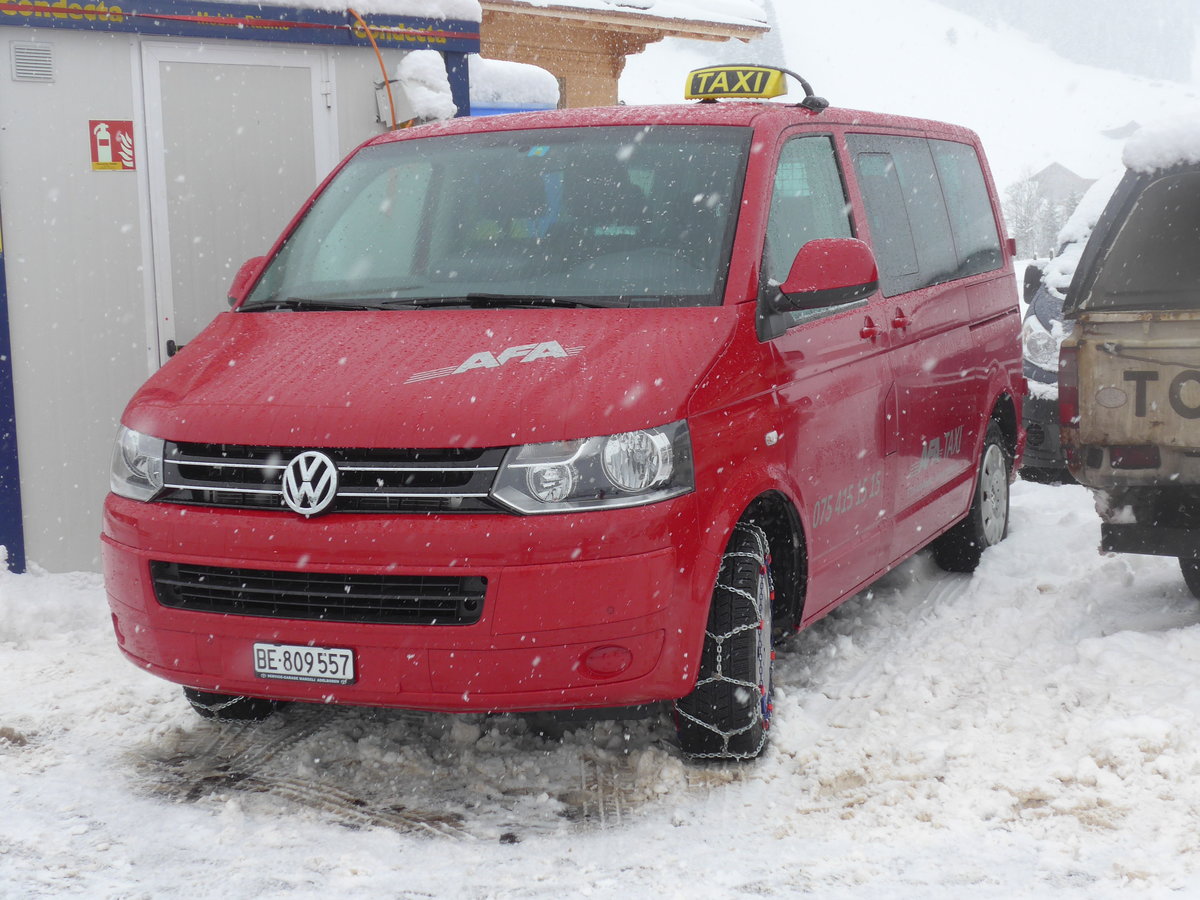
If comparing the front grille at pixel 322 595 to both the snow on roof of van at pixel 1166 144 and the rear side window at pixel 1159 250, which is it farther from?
the snow on roof of van at pixel 1166 144

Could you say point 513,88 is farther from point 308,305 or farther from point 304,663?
point 304,663

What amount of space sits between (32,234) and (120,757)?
10.1 ft

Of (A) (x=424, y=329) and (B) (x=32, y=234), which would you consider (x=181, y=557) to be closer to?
(A) (x=424, y=329)

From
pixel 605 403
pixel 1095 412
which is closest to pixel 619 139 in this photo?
pixel 605 403

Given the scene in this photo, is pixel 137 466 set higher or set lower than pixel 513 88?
lower

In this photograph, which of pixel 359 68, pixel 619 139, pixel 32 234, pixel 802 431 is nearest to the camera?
pixel 802 431

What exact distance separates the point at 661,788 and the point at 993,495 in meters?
3.42

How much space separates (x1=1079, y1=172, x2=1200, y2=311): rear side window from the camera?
217 inches

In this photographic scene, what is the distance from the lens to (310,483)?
3.67 metres

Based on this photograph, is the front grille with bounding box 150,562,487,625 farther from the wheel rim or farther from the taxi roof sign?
the wheel rim

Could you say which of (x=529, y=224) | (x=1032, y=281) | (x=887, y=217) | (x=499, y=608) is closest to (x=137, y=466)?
(x=499, y=608)

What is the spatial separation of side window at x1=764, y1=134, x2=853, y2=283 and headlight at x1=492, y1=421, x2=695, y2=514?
104 centimetres

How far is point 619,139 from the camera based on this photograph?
191 inches

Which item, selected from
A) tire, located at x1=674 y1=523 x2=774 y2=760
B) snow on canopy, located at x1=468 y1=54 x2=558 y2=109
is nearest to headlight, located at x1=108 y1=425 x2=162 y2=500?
tire, located at x1=674 y1=523 x2=774 y2=760
